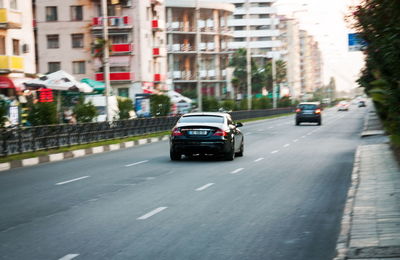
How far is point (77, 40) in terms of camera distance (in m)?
71.3

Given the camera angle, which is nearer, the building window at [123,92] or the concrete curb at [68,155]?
the concrete curb at [68,155]

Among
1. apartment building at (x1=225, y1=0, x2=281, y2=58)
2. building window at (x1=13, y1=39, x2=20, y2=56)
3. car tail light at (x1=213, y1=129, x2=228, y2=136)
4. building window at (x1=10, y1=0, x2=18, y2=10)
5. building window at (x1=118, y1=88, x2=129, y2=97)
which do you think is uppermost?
apartment building at (x1=225, y1=0, x2=281, y2=58)

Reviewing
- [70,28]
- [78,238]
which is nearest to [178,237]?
[78,238]

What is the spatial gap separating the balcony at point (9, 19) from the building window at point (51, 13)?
24.4m

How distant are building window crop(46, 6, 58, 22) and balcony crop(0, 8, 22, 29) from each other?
80.1 feet

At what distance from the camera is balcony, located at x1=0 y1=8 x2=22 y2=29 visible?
45.2 meters

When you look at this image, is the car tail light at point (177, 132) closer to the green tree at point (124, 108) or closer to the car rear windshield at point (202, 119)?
the car rear windshield at point (202, 119)

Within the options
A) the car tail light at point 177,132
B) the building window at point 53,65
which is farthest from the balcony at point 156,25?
the car tail light at point 177,132

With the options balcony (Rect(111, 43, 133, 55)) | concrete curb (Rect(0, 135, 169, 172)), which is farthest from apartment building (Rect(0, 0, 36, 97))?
balcony (Rect(111, 43, 133, 55))

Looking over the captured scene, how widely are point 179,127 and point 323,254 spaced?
47.3ft

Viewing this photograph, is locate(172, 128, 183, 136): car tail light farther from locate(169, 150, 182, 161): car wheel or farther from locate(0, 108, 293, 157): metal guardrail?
locate(0, 108, 293, 157): metal guardrail

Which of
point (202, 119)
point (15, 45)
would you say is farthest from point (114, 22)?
point (202, 119)

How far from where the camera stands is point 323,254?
7984 millimetres

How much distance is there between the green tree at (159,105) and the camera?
154 feet
